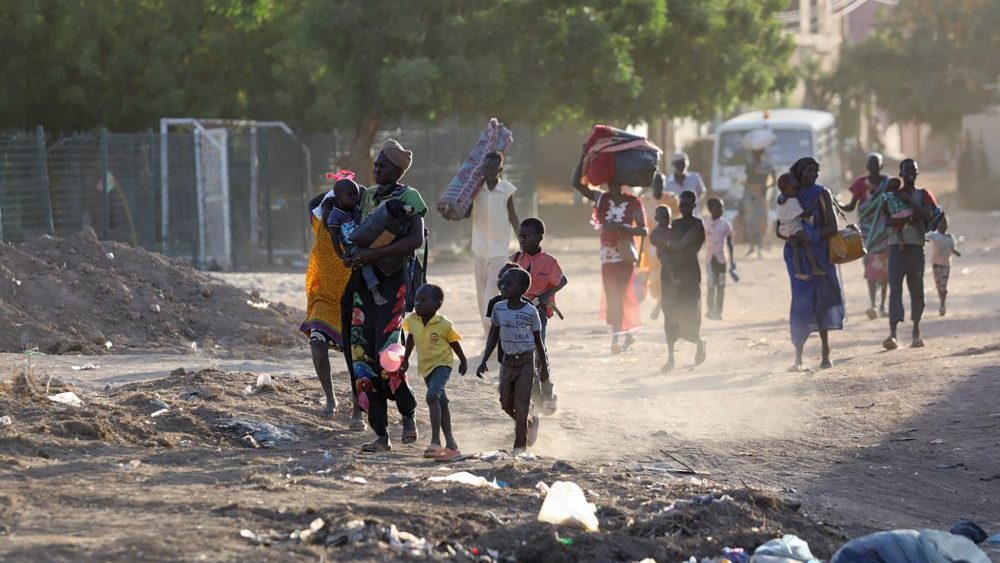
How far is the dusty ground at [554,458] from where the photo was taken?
19.7 feet

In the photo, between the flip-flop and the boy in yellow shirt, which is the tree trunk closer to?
the boy in yellow shirt

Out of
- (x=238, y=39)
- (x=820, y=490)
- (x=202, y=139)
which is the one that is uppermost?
(x=238, y=39)

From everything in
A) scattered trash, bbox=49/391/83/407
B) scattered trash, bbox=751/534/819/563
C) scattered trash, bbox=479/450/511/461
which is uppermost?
scattered trash, bbox=49/391/83/407

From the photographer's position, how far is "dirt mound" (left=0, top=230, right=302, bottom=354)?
12852 mm

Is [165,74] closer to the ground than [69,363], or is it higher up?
higher up

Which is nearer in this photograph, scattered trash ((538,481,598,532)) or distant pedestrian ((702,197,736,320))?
scattered trash ((538,481,598,532))

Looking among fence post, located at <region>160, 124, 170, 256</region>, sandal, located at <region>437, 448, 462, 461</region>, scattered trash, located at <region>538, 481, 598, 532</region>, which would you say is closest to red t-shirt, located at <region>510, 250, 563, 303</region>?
sandal, located at <region>437, 448, 462, 461</region>

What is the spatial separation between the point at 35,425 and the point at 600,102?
19925mm

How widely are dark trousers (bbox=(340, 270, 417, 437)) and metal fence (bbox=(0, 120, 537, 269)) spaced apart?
34.3ft

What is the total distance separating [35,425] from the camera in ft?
25.6

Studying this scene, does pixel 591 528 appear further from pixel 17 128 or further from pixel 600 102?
pixel 17 128

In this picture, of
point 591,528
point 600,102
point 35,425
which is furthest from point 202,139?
point 591,528

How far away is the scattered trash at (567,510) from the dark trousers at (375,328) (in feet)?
6.54

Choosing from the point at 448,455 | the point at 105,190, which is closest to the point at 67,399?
the point at 448,455
